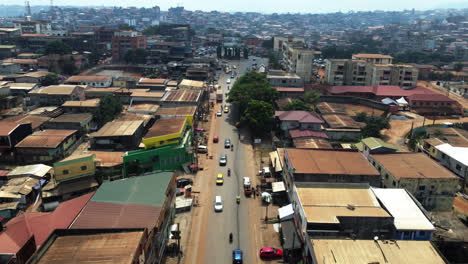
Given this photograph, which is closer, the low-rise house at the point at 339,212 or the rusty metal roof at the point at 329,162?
the low-rise house at the point at 339,212

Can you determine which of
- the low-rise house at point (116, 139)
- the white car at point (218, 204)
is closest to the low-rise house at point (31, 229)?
the white car at point (218, 204)

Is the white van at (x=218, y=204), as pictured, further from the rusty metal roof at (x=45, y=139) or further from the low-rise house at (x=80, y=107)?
the low-rise house at (x=80, y=107)

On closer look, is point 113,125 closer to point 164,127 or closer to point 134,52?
point 164,127

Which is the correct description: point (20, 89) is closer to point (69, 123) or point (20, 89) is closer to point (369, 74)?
point (69, 123)

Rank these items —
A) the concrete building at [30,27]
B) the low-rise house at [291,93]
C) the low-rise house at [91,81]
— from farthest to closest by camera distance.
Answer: the concrete building at [30,27], the low-rise house at [91,81], the low-rise house at [291,93]

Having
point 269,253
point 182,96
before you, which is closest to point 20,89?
point 182,96

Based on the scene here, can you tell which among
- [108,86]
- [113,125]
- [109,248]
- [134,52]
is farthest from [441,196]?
[134,52]

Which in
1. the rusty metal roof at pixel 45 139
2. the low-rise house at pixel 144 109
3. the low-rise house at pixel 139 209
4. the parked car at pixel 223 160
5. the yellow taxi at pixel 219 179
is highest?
the low-rise house at pixel 144 109

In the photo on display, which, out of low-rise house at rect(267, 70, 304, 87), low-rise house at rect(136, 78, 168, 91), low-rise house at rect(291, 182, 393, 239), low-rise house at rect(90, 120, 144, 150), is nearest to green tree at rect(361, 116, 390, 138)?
low-rise house at rect(291, 182, 393, 239)
